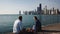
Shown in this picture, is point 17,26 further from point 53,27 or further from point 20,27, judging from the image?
point 53,27

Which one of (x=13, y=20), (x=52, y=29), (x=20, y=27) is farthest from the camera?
(x=13, y=20)

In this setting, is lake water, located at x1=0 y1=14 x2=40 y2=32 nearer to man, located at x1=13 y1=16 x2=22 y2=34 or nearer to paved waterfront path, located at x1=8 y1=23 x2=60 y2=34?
paved waterfront path, located at x1=8 y1=23 x2=60 y2=34

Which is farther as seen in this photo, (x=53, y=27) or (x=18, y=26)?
(x=53, y=27)

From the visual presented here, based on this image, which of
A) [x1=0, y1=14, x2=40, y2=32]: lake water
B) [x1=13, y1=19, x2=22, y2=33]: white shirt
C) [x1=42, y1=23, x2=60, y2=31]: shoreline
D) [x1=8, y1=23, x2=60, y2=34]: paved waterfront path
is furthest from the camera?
[x1=0, y1=14, x2=40, y2=32]: lake water

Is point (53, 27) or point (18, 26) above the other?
point (18, 26)

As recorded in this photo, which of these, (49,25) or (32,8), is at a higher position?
(32,8)

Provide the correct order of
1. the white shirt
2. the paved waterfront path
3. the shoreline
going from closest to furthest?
the white shirt
the paved waterfront path
the shoreline

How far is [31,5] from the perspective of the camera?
6.66 meters

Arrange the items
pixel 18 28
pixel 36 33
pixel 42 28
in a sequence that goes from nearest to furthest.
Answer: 1. pixel 18 28
2. pixel 36 33
3. pixel 42 28

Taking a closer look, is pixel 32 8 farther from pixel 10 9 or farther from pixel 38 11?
pixel 10 9

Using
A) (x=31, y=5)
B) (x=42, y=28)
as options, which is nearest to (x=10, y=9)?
(x=31, y=5)

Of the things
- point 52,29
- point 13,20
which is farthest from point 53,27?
point 13,20

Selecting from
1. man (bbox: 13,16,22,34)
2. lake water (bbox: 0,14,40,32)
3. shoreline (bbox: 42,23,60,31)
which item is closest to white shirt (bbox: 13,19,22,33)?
man (bbox: 13,16,22,34)

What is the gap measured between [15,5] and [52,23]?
6.11ft
